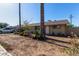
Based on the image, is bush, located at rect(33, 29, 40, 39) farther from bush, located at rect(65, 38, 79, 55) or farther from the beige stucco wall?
bush, located at rect(65, 38, 79, 55)

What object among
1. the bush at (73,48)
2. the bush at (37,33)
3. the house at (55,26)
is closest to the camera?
the bush at (73,48)

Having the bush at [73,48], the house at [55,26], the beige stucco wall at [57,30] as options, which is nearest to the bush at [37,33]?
the house at [55,26]

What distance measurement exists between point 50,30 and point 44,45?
1.27 feet

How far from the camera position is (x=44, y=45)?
4.09 meters

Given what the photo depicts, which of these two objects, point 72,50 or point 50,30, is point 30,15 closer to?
point 50,30

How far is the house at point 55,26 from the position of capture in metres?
4.00

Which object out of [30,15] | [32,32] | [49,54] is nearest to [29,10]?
[30,15]

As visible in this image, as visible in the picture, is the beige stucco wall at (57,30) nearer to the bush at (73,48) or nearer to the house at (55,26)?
the house at (55,26)

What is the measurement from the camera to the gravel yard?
3.85 metres

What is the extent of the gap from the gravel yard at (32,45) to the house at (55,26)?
18cm

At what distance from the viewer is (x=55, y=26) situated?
13.9 feet

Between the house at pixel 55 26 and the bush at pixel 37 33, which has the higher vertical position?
the house at pixel 55 26

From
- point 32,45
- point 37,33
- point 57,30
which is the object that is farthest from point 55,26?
A: point 32,45

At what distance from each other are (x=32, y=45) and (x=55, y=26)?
0.74m
